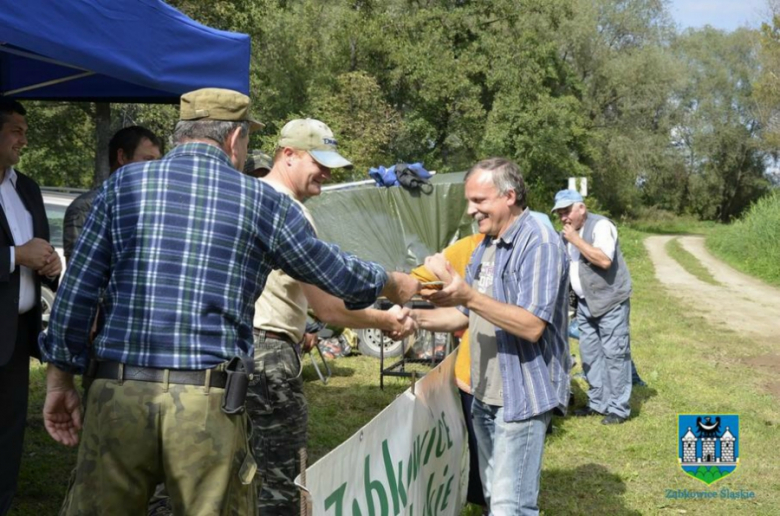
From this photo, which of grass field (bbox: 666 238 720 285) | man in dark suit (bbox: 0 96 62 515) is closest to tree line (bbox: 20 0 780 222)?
grass field (bbox: 666 238 720 285)

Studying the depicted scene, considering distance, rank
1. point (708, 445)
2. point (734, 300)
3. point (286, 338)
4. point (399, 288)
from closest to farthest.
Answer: point (399, 288) → point (286, 338) → point (708, 445) → point (734, 300)

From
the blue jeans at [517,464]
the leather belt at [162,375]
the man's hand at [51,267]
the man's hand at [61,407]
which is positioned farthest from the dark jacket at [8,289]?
the blue jeans at [517,464]

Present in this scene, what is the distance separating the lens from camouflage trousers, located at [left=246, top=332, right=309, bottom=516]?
3.59 metres

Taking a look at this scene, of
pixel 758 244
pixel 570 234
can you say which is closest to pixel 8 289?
pixel 570 234

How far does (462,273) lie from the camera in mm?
4859

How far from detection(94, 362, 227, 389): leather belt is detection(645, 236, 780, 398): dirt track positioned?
806 centimetres

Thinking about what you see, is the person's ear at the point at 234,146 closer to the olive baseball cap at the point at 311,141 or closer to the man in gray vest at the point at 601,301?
the olive baseball cap at the point at 311,141

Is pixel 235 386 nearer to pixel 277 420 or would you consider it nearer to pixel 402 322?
pixel 277 420

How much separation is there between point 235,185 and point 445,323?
1.80 metres

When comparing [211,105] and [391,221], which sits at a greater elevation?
[211,105]

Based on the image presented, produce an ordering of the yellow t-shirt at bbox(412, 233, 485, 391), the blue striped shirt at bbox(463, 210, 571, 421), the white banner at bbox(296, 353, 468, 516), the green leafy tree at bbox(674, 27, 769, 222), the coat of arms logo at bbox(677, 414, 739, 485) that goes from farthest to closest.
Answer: the green leafy tree at bbox(674, 27, 769, 222) → the coat of arms logo at bbox(677, 414, 739, 485) → the yellow t-shirt at bbox(412, 233, 485, 391) → the blue striped shirt at bbox(463, 210, 571, 421) → the white banner at bbox(296, 353, 468, 516)

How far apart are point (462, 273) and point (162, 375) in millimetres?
2559

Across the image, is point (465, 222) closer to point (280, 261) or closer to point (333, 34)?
point (280, 261)

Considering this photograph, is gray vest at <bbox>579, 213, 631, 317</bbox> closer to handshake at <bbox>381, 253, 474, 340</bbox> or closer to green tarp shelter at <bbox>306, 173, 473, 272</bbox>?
handshake at <bbox>381, 253, 474, 340</bbox>
